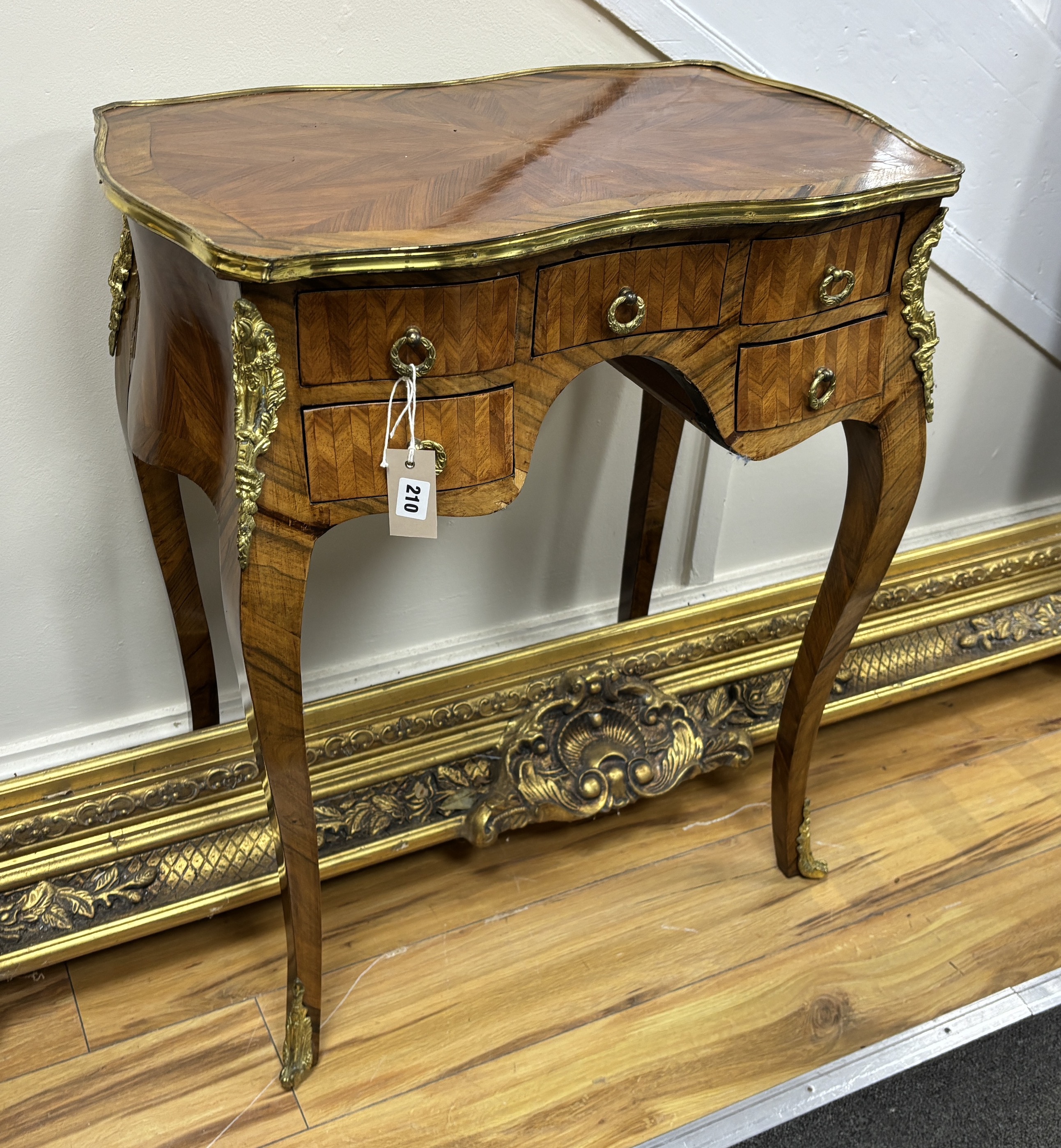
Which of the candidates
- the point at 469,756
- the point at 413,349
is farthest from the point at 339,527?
the point at 413,349

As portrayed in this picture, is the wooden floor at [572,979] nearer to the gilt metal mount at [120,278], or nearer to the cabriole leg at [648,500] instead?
the cabriole leg at [648,500]

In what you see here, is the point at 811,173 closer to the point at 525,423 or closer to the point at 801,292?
the point at 801,292

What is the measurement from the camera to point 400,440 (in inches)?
31.1

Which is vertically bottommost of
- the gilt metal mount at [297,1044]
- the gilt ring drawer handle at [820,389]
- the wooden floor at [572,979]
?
the wooden floor at [572,979]

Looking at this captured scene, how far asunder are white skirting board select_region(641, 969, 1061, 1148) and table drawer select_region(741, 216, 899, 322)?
2.53 feet

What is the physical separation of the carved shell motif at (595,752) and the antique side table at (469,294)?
1.10 feet

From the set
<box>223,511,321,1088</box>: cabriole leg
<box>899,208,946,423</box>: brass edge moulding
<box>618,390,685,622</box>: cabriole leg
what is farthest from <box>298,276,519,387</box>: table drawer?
<box>618,390,685,622</box>: cabriole leg

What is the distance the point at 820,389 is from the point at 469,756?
0.68 meters

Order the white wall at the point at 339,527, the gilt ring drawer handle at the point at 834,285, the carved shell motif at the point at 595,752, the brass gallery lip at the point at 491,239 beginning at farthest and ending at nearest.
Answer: the carved shell motif at the point at 595,752 < the white wall at the point at 339,527 < the gilt ring drawer handle at the point at 834,285 < the brass gallery lip at the point at 491,239

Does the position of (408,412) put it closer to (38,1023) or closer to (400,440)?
(400,440)

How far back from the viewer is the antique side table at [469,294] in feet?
2.44

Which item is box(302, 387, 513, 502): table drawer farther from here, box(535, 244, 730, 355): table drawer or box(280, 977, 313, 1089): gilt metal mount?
box(280, 977, 313, 1089): gilt metal mount

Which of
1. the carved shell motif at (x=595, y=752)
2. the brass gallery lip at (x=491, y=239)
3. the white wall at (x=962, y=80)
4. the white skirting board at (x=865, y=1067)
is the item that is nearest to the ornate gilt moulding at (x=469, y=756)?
the carved shell motif at (x=595, y=752)

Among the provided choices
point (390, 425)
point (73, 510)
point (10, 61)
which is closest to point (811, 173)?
point (390, 425)
